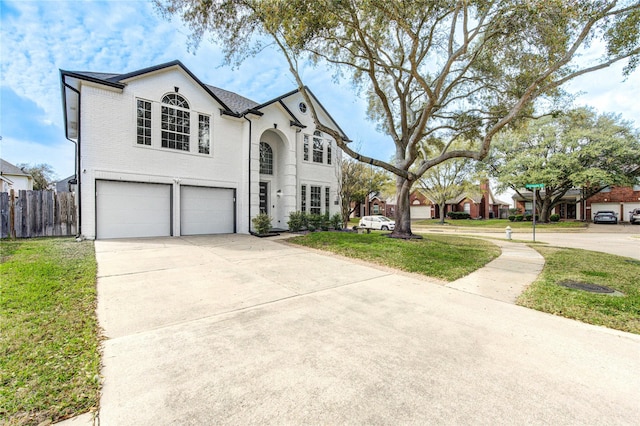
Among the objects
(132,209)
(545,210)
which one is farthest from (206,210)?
(545,210)

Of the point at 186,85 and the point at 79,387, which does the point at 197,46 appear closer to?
the point at 186,85

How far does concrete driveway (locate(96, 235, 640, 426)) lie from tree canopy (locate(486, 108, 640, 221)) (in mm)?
25480

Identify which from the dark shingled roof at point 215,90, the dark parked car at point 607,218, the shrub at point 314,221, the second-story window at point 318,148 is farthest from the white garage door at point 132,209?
the dark parked car at point 607,218

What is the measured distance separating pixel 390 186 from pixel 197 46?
25.4 metres

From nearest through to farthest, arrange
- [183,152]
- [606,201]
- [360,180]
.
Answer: [183,152] < [360,180] < [606,201]

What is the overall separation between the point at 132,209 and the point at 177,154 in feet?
9.62

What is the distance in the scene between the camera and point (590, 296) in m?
4.96

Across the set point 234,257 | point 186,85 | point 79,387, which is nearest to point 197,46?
point 186,85

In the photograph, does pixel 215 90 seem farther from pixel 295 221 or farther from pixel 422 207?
pixel 422 207

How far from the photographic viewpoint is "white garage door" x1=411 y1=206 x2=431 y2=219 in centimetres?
4650

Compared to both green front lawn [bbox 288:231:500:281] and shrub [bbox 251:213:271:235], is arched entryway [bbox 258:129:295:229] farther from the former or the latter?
green front lawn [bbox 288:231:500:281]

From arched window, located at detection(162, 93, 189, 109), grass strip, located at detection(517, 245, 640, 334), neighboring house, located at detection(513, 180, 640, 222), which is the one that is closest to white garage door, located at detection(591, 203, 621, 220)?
neighboring house, located at detection(513, 180, 640, 222)

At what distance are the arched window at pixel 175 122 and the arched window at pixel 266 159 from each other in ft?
14.2

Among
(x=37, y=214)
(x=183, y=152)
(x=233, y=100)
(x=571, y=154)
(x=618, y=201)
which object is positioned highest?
(x=233, y=100)
